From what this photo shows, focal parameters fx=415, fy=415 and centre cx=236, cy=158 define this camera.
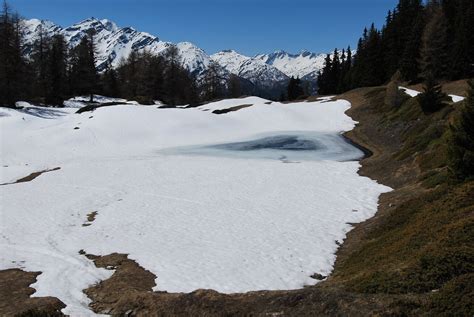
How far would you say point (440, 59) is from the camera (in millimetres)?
59344

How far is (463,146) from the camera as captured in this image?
15156mm

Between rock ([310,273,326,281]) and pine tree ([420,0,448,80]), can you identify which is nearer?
rock ([310,273,326,281])

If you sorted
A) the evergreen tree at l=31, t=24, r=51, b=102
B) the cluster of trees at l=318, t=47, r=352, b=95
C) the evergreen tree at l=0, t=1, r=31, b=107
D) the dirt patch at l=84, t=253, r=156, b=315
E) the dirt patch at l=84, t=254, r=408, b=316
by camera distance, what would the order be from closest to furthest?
the dirt patch at l=84, t=254, r=408, b=316 < the dirt patch at l=84, t=253, r=156, b=315 < the evergreen tree at l=0, t=1, r=31, b=107 < the evergreen tree at l=31, t=24, r=51, b=102 < the cluster of trees at l=318, t=47, r=352, b=95

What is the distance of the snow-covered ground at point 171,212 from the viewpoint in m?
13.9

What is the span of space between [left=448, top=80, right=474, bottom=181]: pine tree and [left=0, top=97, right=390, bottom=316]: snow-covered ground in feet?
16.2

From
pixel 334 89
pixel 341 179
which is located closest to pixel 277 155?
pixel 341 179

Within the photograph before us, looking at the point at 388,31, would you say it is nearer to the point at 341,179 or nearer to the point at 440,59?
the point at 440,59

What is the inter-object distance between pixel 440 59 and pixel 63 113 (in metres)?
55.0

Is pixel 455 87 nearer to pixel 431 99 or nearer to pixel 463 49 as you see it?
pixel 463 49

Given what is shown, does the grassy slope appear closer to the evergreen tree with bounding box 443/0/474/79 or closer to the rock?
the rock

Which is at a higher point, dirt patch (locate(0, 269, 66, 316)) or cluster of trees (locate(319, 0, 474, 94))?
cluster of trees (locate(319, 0, 474, 94))

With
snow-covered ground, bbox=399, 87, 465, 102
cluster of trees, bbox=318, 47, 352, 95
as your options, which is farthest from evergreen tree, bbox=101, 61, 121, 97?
snow-covered ground, bbox=399, 87, 465, 102

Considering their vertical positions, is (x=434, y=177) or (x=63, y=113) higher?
(x=63, y=113)

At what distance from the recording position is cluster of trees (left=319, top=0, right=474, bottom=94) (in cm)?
5719
